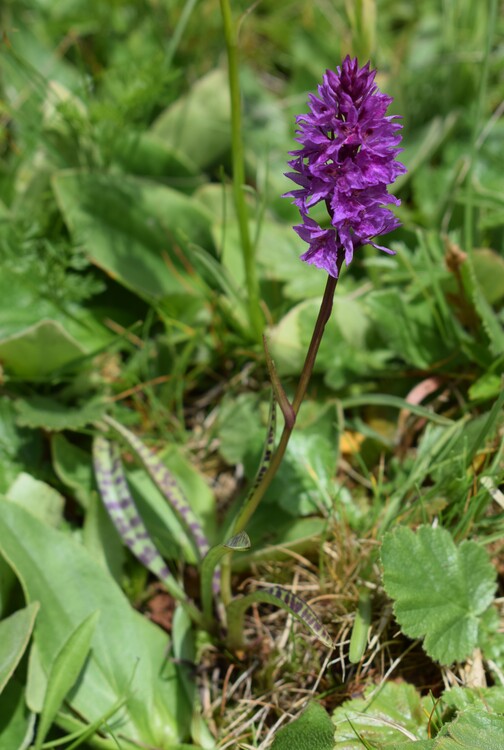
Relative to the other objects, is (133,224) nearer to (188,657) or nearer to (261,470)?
(261,470)

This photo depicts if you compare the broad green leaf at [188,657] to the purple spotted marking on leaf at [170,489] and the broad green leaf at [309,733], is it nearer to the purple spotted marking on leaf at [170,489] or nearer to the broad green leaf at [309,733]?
the purple spotted marking on leaf at [170,489]

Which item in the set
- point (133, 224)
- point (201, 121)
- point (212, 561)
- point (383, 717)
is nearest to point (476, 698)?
point (383, 717)

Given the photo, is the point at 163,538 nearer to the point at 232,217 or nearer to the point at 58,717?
the point at 58,717

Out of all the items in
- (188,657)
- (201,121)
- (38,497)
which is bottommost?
(188,657)

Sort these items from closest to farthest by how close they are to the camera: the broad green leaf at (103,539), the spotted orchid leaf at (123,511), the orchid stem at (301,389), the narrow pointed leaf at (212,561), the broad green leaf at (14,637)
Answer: the orchid stem at (301,389) < the narrow pointed leaf at (212,561) < the broad green leaf at (14,637) < the spotted orchid leaf at (123,511) < the broad green leaf at (103,539)

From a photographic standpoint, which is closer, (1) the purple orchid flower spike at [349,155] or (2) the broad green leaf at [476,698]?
(1) the purple orchid flower spike at [349,155]

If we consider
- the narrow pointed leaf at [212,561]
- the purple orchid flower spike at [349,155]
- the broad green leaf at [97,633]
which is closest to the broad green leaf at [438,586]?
the narrow pointed leaf at [212,561]
